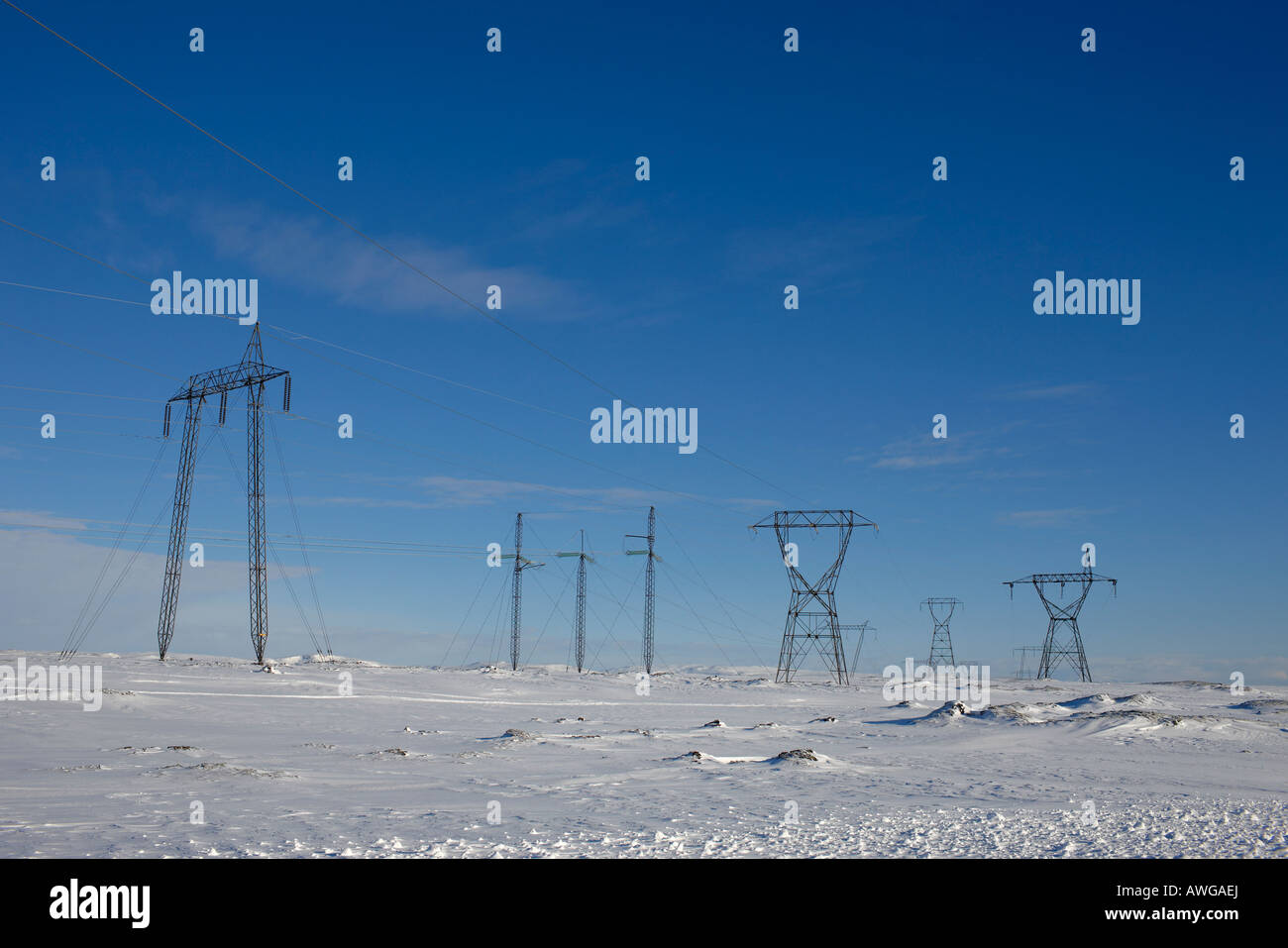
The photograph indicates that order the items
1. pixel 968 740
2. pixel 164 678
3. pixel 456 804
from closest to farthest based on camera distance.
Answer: pixel 456 804 → pixel 968 740 → pixel 164 678

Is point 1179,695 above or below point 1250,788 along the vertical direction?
below

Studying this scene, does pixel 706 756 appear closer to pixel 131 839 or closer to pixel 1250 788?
pixel 1250 788

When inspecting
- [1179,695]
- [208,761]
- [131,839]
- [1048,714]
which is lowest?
[1179,695]
